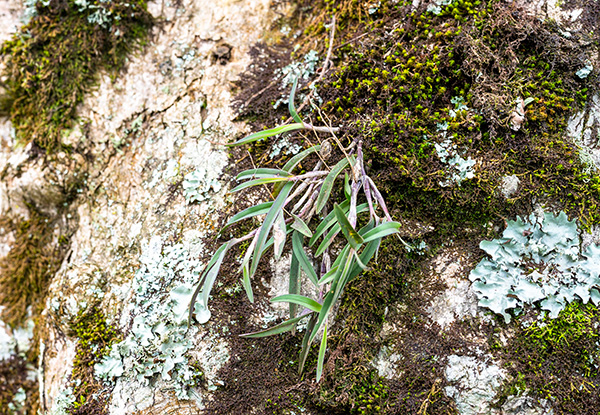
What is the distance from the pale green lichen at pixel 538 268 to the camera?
5.37ft

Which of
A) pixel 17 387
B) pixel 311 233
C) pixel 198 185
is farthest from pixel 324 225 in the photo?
pixel 17 387

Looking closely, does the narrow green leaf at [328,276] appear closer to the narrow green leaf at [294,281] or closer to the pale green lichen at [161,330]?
the narrow green leaf at [294,281]

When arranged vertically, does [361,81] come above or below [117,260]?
above

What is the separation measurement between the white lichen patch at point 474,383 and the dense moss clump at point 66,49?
2498 millimetres

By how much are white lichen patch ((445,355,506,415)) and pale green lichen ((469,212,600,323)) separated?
0.71ft

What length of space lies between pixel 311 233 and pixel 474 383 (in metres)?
0.91

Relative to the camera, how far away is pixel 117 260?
2137 millimetres

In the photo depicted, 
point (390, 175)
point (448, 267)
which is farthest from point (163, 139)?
point (448, 267)

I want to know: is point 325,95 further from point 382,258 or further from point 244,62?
point 382,258

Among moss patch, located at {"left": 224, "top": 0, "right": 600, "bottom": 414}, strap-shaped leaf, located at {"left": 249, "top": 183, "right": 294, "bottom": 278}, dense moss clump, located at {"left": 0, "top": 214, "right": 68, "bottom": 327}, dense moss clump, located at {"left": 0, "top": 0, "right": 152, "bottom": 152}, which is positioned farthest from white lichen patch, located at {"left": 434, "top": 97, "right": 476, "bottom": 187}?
dense moss clump, located at {"left": 0, "top": 214, "right": 68, "bottom": 327}

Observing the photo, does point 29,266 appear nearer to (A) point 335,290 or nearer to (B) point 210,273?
(B) point 210,273

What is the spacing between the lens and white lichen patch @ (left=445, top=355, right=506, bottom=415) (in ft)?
5.29

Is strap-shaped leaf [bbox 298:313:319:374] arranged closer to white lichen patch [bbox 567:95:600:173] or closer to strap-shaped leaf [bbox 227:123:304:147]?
strap-shaped leaf [bbox 227:123:304:147]

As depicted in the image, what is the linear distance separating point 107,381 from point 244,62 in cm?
179
